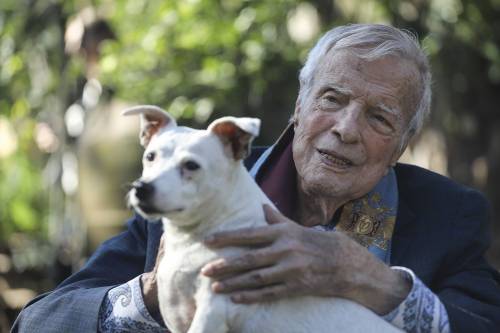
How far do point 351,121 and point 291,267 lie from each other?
2.45ft

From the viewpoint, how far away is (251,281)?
99.7 inches

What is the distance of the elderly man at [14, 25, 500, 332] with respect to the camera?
9.49 ft

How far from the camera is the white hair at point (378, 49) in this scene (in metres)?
3.16

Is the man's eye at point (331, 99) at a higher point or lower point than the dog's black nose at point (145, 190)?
lower

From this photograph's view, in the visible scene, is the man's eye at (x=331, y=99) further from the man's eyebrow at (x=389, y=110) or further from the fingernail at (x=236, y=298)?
the fingernail at (x=236, y=298)

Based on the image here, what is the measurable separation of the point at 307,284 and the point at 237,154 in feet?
1.41

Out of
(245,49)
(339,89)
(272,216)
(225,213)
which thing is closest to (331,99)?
(339,89)

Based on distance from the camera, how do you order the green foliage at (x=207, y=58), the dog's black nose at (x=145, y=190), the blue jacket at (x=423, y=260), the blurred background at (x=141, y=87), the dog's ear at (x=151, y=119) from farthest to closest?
1. the blurred background at (x=141, y=87)
2. the green foliage at (x=207, y=58)
3. the blue jacket at (x=423, y=260)
4. the dog's ear at (x=151, y=119)
5. the dog's black nose at (x=145, y=190)

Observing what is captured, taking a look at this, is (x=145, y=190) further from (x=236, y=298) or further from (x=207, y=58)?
(x=207, y=58)

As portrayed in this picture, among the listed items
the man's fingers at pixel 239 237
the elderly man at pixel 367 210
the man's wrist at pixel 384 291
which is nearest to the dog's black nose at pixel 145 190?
the man's fingers at pixel 239 237

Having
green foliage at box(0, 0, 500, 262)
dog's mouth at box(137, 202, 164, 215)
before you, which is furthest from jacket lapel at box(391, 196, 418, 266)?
green foliage at box(0, 0, 500, 262)

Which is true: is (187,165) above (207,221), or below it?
above

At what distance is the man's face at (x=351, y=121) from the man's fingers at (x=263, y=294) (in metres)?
0.66

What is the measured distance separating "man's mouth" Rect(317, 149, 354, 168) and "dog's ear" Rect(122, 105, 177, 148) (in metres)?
0.68
